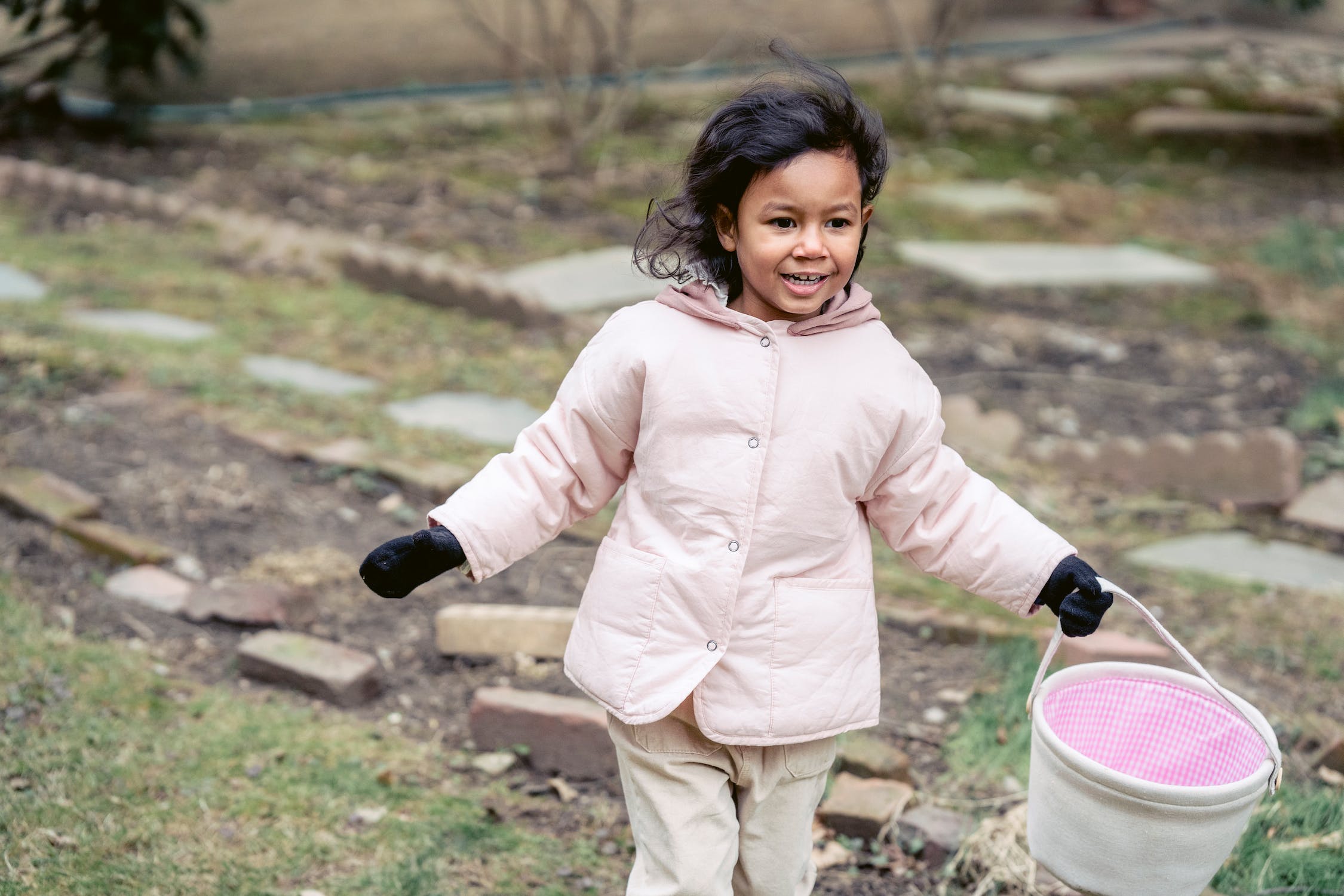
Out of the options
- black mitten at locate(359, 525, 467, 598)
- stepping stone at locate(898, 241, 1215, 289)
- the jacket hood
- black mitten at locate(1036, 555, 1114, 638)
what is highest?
the jacket hood

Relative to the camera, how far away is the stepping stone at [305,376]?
4.82 metres

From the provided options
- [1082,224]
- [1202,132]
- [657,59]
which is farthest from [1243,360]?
[657,59]

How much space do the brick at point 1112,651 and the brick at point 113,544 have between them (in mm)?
2225

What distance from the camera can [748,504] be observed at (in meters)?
2.00

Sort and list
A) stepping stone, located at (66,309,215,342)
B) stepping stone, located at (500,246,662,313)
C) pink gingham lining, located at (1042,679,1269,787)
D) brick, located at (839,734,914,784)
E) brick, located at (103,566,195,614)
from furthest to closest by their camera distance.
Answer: stepping stone, located at (500,246,662,313) → stepping stone, located at (66,309,215,342) → brick, located at (103,566,195,614) → brick, located at (839,734,914,784) → pink gingham lining, located at (1042,679,1269,787)

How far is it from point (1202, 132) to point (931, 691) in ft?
26.7

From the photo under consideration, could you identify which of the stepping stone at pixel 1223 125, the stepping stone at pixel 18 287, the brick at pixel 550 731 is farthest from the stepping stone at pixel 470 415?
the stepping stone at pixel 1223 125

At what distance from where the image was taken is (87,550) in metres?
3.54

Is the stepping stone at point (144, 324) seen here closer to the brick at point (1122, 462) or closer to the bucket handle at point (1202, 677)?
the brick at point (1122, 462)

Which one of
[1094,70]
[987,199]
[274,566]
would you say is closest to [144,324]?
[274,566]

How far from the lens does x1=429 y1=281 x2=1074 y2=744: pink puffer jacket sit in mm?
2006

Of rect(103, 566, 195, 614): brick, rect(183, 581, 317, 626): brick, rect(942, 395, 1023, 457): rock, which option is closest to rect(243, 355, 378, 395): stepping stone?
rect(103, 566, 195, 614): brick

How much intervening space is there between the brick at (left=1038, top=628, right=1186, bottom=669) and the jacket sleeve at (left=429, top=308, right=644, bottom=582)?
1.41m

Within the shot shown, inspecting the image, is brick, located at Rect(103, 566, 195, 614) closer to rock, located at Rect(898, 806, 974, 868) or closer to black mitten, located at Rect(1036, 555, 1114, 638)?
rock, located at Rect(898, 806, 974, 868)
